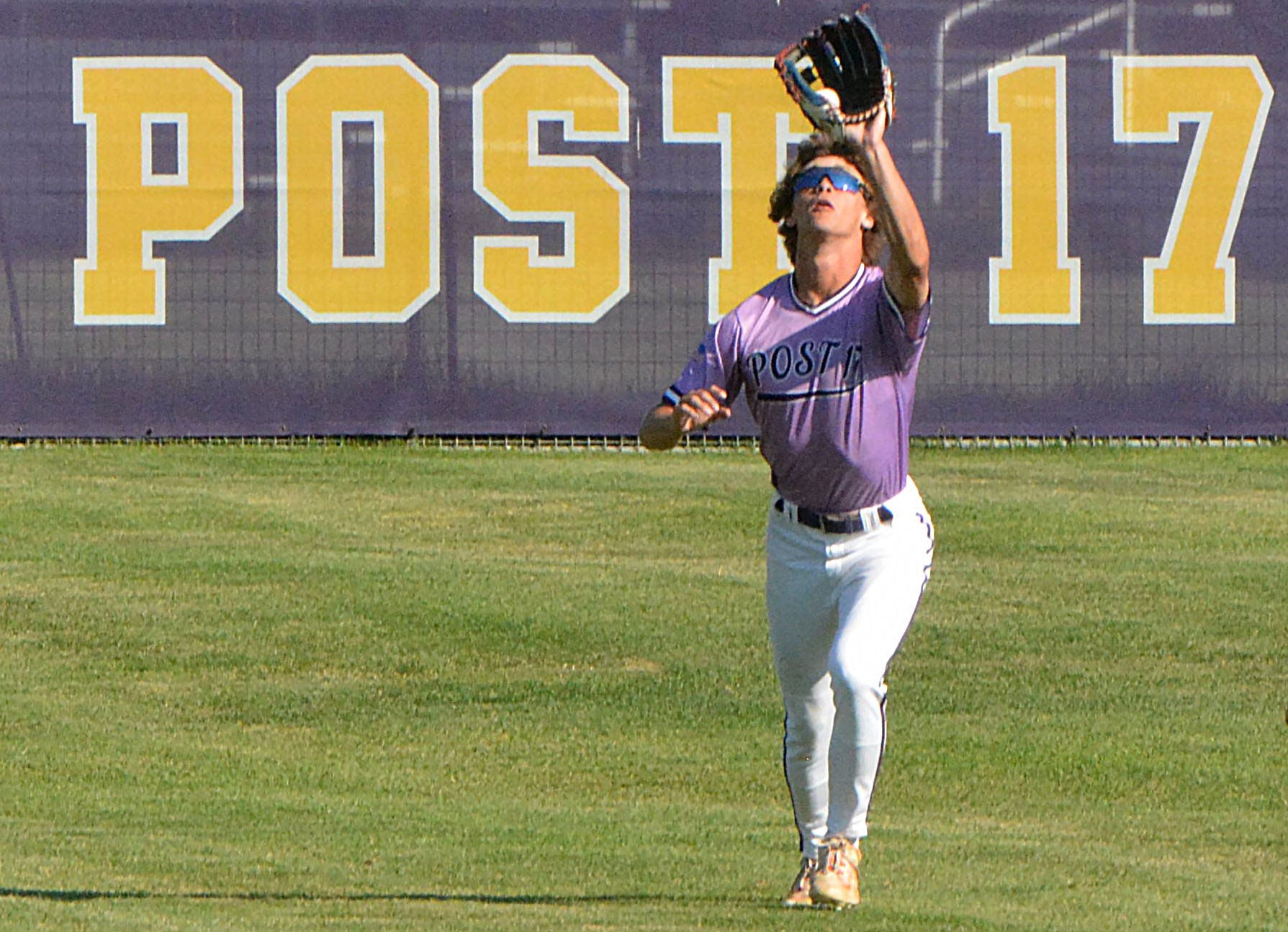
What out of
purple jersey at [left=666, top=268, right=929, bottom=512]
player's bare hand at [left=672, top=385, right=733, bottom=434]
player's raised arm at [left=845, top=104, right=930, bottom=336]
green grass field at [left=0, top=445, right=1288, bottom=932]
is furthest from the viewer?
green grass field at [left=0, top=445, right=1288, bottom=932]

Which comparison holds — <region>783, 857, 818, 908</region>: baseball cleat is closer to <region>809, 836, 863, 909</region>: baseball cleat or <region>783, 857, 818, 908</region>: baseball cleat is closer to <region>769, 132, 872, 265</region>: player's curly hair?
<region>809, 836, 863, 909</region>: baseball cleat

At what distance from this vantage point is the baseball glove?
562 cm

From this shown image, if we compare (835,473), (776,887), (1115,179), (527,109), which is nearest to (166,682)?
(776,887)

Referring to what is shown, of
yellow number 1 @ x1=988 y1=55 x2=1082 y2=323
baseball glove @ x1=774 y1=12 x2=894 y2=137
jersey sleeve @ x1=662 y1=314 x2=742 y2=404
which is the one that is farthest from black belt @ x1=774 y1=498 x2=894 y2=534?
yellow number 1 @ x1=988 y1=55 x2=1082 y2=323

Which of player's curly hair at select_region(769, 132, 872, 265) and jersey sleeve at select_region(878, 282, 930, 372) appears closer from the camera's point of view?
jersey sleeve at select_region(878, 282, 930, 372)

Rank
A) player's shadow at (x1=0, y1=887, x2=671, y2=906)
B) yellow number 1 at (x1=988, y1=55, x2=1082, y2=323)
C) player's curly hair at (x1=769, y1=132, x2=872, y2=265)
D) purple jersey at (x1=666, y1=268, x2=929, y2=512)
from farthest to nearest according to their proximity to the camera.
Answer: yellow number 1 at (x1=988, y1=55, x2=1082, y2=323), player's shadow at (x1=0, y1=887, x2=671, y2=906), player's curly hair at (x1=769, y1=132, x2=872, y2=265), purple jersey at (x1=666, y1=268, x2=929, y2=512)

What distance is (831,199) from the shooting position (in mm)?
5957

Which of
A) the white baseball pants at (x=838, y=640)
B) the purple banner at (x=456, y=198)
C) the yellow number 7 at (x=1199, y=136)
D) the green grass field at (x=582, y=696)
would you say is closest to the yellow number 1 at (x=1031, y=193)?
the purple banner at (x=456, y=198)

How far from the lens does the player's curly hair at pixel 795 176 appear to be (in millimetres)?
6027

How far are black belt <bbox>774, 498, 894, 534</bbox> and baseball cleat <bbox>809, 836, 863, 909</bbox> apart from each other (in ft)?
2.79

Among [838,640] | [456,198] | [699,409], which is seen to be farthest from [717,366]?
[456,198]

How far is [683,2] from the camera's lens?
657 inches

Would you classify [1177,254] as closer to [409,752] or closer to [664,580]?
[664,580]

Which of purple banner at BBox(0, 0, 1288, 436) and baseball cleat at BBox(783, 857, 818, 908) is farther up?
purple banner at BBox(0, 0, 1288, 436)
